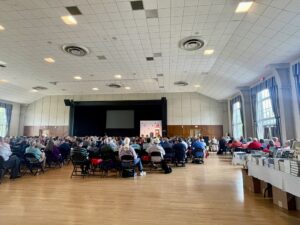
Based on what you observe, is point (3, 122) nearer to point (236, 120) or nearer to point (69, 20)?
point (69, 20)

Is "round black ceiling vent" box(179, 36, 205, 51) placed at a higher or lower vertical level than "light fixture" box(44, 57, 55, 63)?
lower

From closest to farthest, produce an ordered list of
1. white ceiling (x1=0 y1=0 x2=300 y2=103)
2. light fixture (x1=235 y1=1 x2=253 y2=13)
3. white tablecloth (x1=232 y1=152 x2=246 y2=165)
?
1. light fixture (x1=235 y1=1 x2=253 y2=13)
2. white ceiling (x1=0 y1=0 x2=300 y2=103)
3. white tablecloth (x1=232 y1=152 x2=246 y2=165)

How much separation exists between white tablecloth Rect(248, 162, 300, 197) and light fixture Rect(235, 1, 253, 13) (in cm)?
481

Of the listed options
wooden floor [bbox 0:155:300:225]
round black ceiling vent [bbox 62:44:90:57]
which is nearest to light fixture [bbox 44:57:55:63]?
round black ceiling vent [bbox 62:44:90:57]

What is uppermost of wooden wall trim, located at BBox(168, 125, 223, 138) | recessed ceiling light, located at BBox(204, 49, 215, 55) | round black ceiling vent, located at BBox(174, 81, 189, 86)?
round black ceiling vent, located at BBox(174, 81, 189, 86)

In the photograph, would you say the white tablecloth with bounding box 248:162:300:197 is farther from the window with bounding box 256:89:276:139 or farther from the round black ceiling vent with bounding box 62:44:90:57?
the round black ceiling vent with bounding box 62:44:90:57

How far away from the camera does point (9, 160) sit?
22.0ft

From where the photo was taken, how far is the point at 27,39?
8.59 meters

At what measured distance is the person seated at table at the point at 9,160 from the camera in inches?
249

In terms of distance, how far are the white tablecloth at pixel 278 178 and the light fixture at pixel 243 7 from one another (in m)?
4.81

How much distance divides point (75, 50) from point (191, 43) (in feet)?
18.6

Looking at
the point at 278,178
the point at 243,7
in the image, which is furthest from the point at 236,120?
the point at 278,178

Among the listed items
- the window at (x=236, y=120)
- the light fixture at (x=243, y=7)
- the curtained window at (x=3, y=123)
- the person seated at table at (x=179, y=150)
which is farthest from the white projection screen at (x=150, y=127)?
the light fixture at (x=243, y=7)

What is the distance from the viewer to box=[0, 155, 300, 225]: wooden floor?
3445 millimetres
